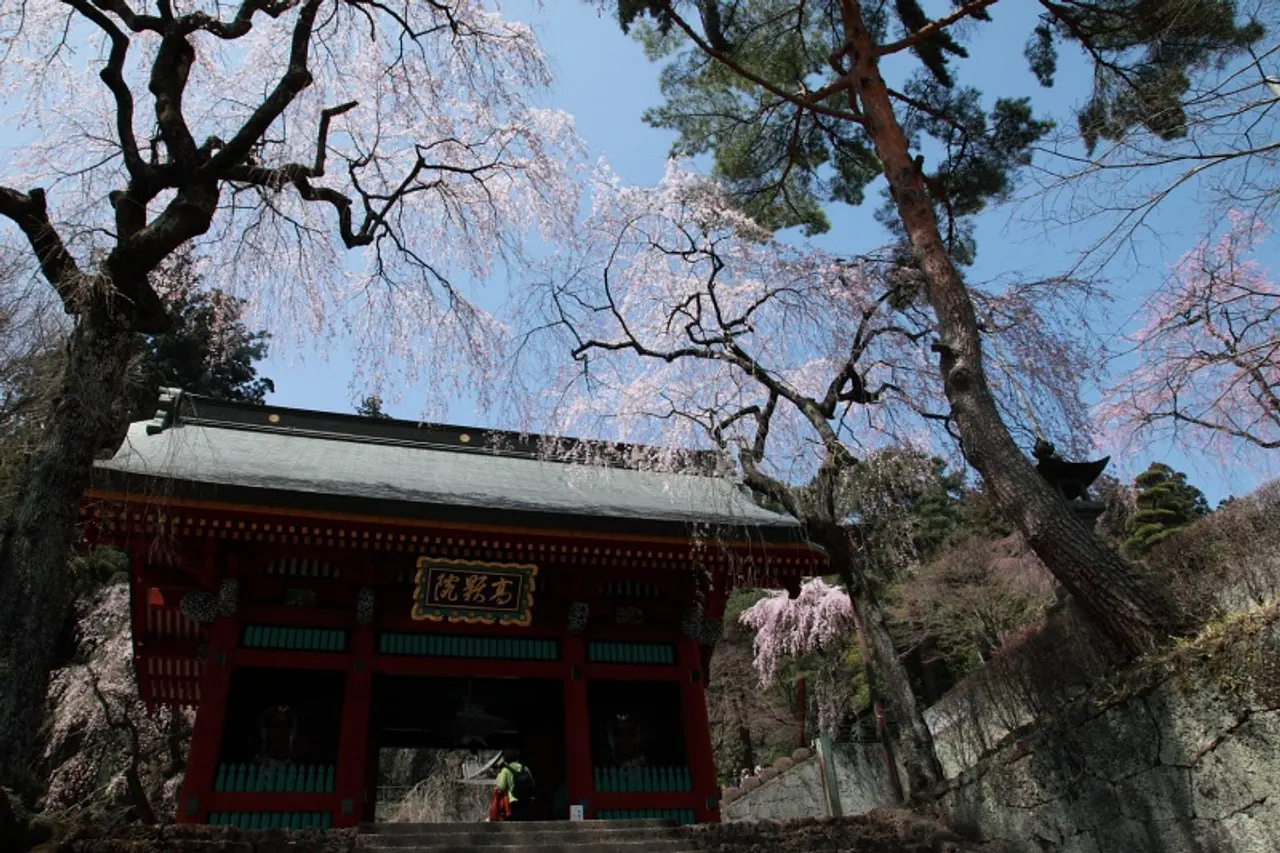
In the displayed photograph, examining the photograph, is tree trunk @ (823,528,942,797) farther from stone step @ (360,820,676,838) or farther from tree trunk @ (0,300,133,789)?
tree trunk @ (0,300,133,789)

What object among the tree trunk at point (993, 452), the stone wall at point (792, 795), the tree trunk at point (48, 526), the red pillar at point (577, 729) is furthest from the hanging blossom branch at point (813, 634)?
the tree trunk at point (48, 526)

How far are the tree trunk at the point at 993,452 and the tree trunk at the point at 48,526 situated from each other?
6.08 metres

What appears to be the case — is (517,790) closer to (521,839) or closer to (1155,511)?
(521,839)

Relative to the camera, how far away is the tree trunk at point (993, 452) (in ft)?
16.8

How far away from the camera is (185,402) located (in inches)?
456

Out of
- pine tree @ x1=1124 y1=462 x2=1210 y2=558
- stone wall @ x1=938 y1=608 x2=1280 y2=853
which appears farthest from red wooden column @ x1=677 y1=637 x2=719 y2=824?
pine tree @ x1=1124 y1=462 x2=1210 y2=558

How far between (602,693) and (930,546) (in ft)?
54.4

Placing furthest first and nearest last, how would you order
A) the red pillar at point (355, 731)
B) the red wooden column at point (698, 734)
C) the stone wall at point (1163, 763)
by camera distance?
the red wooden column at point (698, 734), the red pillar at point (355, 731), the stone wall at point (1163, 763)

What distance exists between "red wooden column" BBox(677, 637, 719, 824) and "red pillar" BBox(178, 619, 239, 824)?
4779 mm

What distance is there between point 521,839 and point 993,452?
16.1 ft

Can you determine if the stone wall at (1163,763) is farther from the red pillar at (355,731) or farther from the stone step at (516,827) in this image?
the red pillar at (355,731)

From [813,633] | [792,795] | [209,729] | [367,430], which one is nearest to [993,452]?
[209,729]

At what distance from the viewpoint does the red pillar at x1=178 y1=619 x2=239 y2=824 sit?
24.6 feet

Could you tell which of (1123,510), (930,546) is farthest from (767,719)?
(1123,510)
